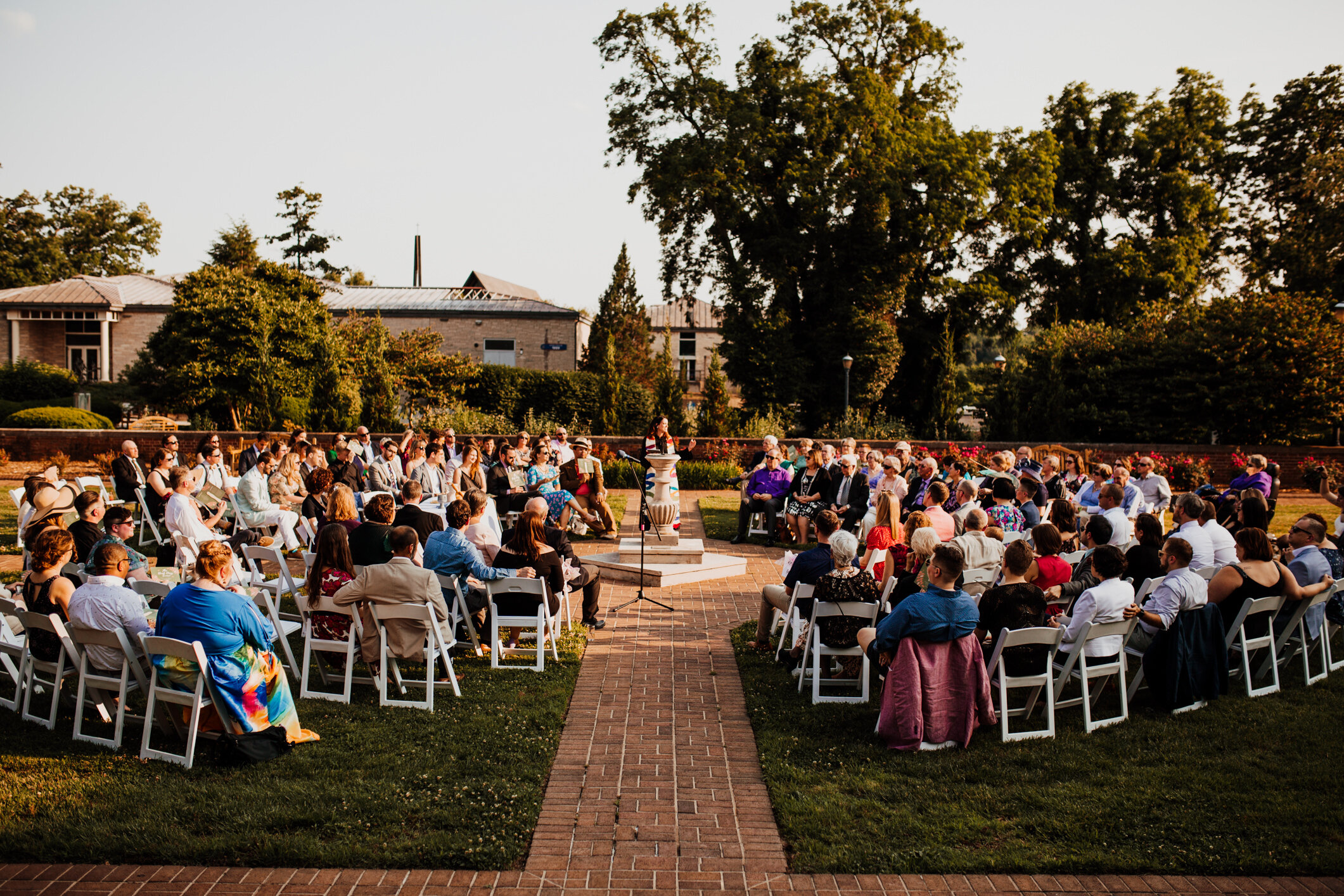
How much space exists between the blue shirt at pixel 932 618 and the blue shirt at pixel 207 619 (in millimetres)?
3989

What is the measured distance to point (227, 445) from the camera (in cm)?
2106

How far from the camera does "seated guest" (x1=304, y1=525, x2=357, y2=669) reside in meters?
6.63

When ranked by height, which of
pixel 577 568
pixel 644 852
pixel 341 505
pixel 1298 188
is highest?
pixel 1298 188

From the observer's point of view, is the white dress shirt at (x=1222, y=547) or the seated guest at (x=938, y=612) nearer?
the seated guest at (x=938, y=612)

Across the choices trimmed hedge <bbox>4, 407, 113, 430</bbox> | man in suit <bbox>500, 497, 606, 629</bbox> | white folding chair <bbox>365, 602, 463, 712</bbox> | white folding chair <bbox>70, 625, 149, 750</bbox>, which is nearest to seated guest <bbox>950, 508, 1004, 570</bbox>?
man in suit <bbox>500, 497, 606, 629</bbox>

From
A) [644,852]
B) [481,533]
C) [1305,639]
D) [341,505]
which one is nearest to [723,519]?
[481,533]

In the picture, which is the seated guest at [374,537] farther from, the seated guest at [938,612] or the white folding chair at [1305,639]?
the white folding chair at [1305,639]

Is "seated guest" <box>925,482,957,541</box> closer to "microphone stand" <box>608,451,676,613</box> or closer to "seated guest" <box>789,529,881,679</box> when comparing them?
"seated guest" <box>789,529,881,679</box>

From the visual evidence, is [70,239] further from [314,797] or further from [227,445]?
[314,797]

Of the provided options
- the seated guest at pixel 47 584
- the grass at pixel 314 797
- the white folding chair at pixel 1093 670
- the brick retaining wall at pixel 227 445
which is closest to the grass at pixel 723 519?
the brick retaining wall at pixel 227 445

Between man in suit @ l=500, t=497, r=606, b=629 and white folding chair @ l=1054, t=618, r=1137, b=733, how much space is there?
4.13 meters

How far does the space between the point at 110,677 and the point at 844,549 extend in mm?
5048

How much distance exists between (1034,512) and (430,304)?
4053 cm

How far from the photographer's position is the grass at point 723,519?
13859mm
